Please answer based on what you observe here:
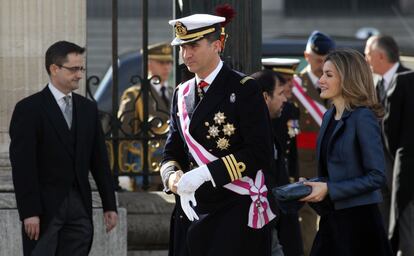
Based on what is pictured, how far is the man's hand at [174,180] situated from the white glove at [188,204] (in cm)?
5

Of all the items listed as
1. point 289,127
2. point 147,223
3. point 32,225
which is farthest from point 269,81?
point 32,225

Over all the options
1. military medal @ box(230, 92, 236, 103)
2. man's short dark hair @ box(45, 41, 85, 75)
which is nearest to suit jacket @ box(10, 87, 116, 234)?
man's short dark hair @ box(45, 41, 85, 75)

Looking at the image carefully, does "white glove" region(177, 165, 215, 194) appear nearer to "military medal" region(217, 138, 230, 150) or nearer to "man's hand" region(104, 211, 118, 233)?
"military medal" region(217, 138, 230, 150)

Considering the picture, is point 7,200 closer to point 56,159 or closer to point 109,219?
point 109,219

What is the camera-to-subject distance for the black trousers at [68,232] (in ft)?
25.0

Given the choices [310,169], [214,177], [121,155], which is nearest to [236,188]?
[214,177]

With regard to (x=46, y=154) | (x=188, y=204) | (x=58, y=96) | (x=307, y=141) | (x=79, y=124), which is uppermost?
(x=58, y=96)

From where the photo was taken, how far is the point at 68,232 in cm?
A: 770

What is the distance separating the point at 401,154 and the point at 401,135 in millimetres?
133

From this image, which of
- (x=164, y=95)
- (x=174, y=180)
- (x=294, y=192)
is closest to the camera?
(x=294, y=192)

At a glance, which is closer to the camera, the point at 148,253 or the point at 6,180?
the point at 6,180

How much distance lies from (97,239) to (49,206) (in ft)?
3.86

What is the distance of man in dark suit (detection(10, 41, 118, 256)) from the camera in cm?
757

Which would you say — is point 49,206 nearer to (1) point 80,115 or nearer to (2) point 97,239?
(1) point 80,115
